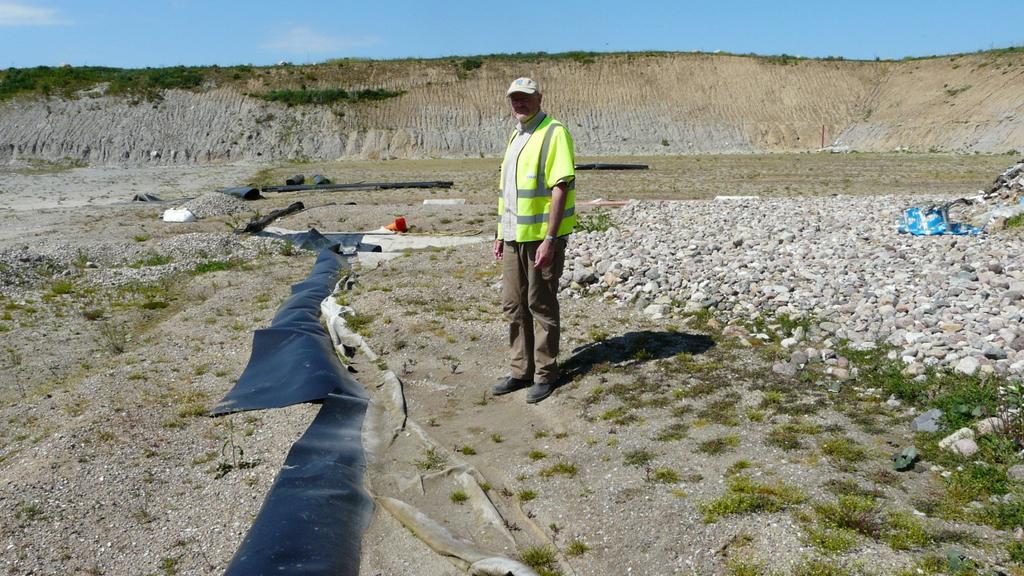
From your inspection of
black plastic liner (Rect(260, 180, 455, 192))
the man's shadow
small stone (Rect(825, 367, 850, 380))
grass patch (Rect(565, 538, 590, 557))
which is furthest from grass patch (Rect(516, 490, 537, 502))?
black plastic liner (Rect(260, 180, 455, 192))

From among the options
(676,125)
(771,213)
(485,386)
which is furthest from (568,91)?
(485,386)

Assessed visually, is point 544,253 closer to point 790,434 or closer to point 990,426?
point 790,434

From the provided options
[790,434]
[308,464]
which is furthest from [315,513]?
[790,434]

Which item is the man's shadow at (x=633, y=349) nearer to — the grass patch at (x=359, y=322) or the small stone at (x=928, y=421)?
the small stone at (x=928, y=421)

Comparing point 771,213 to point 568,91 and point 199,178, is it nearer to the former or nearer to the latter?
point 199,178

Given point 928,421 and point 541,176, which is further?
point 541,176

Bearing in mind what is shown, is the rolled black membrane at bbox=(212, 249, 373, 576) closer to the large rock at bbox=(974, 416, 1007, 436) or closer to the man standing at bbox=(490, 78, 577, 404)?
the man standing at bbox=(490, 78, 577, 404)

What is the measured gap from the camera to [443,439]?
566cm

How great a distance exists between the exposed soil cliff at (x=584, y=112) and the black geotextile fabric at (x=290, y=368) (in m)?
36.2

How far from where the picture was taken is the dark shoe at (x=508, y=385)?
6430 mm

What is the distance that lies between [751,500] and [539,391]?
2291mm

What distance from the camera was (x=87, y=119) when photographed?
1698 inches

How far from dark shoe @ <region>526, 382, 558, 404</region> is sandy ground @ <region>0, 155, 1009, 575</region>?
86 millimetres

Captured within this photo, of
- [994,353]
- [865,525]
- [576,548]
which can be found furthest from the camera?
[994,353]
